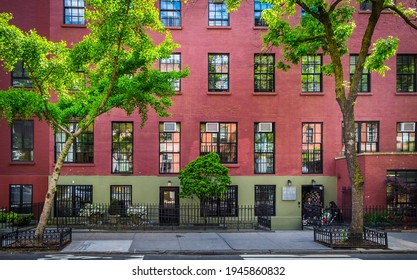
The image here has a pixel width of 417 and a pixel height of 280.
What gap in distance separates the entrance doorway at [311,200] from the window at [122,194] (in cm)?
987

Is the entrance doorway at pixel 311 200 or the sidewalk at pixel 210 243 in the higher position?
the entrance doorway at pixel 311 200

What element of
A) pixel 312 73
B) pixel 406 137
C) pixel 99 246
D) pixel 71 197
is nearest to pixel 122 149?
pixel 71 197

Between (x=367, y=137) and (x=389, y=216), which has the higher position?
(x=367, y=137)

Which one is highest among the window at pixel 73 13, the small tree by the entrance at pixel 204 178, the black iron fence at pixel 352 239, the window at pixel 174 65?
the window at pixel 73 13

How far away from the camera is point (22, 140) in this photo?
1078 inches

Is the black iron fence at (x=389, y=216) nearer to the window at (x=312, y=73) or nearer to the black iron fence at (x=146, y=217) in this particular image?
the black iron fence at (x=146, y=217)

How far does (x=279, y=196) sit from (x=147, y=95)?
11.7 meters

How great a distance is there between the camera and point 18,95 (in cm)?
1741

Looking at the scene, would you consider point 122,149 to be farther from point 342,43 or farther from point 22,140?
point 342,43

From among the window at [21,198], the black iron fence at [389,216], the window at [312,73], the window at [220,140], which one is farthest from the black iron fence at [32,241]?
the window at [312,73]

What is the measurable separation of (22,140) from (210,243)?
14.2m

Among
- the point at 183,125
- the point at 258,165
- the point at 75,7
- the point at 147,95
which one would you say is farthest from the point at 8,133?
the point at 258,165

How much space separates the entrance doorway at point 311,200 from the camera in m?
27.2

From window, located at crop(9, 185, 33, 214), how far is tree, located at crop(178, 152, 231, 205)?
29.6 feet
